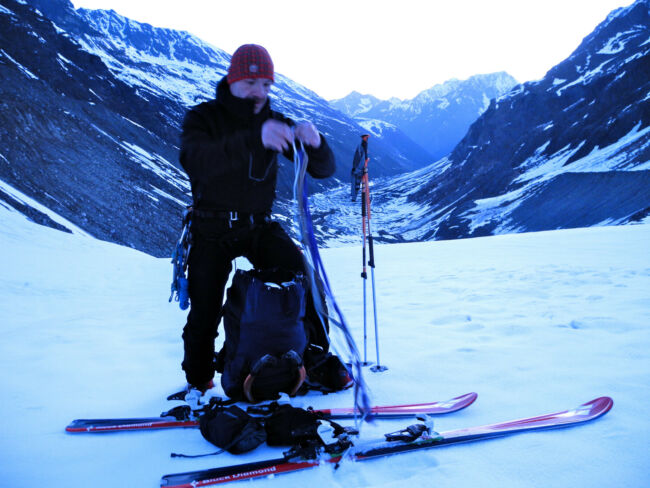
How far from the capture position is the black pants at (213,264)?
3.51 m

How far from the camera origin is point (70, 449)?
2740mm

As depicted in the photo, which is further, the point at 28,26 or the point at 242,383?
the point at 28,26

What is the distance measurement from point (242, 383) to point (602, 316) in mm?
4434

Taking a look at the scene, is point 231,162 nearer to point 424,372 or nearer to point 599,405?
point 424,372

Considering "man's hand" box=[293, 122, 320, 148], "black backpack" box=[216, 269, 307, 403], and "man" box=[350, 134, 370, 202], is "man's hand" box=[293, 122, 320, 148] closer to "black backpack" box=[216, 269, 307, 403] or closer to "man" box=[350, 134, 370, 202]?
"black backpack" box=[216, 269, 307, 403]

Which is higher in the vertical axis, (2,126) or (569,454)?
(2,126)

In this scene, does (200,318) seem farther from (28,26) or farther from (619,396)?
(28,26)

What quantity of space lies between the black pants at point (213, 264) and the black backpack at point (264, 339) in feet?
0.96

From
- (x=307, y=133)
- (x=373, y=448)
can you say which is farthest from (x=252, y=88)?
(x=373, y=448)

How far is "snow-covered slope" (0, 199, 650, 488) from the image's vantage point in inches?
94.7

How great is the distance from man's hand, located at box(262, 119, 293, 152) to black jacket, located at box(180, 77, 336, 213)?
12cm

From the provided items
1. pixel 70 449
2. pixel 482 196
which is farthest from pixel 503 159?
pixel 70 449

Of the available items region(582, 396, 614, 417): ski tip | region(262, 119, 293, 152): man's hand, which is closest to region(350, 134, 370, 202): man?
region(262, 119, 293, 152): man's hand

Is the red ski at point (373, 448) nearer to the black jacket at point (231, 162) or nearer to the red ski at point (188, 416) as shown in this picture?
the red ski at point (188, 416)
